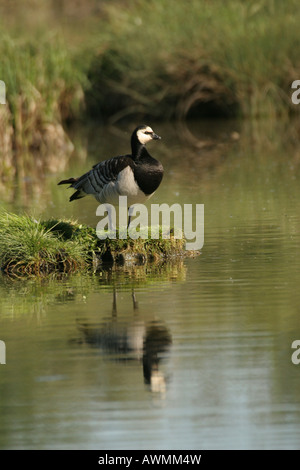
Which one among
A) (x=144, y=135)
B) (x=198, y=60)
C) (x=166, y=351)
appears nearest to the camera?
(x=166, y=351)

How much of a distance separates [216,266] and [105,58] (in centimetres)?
2728

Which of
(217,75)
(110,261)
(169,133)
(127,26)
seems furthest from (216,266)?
(127,26)

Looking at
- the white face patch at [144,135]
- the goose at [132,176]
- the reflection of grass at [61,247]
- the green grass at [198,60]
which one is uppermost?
the green grass at [198,60]

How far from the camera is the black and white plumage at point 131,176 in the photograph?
11.4 m

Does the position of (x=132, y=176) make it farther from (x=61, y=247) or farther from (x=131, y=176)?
(x=61, y=247)

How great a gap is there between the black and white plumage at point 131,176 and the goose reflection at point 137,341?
2487mm

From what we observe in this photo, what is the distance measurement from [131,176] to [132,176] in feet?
0.06

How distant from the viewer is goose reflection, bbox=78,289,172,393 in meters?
7.40

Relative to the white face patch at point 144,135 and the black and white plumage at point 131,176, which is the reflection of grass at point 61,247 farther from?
the white face patch at point 144,135

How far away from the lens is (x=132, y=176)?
451 inches

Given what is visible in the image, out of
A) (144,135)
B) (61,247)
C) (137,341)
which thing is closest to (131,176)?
(144,135)

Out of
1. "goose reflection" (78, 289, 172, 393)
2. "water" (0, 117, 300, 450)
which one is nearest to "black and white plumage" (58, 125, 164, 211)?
"water" (0, 117, 300, 450)

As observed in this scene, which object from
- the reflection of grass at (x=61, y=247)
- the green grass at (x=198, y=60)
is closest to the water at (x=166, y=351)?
the reflection of grass at (x=61, y=247)
